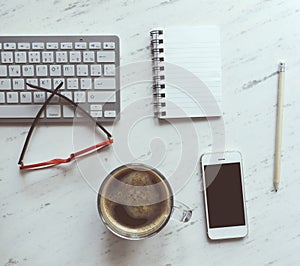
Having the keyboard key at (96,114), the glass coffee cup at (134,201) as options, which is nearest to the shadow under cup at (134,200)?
the glass coffee cup at (134,201)

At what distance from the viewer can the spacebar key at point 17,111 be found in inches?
32.5

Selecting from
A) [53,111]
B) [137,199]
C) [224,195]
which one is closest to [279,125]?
[224,195]

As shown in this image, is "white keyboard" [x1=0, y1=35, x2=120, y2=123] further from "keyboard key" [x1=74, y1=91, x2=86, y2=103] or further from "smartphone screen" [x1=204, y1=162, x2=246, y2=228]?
"smartphone screen" [x1=204, y1=162, x2=246, y2=228]

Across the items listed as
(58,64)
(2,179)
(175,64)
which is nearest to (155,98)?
(175,64)

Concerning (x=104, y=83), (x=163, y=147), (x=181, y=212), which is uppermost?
(x=104, y=83)

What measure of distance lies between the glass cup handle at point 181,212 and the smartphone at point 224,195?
4 cm

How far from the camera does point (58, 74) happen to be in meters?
0.83

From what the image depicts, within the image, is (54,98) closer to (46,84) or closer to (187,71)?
(46,84)

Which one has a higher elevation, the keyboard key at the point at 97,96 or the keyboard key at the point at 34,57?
the keyboard key at the point at 34,57

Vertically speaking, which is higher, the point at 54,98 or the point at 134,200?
the point at 54,98

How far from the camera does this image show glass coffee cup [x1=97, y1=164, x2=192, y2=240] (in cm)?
A: 78

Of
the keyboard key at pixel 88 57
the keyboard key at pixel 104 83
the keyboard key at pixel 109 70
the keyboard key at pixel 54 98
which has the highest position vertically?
the keyboard key at pixel 88 57

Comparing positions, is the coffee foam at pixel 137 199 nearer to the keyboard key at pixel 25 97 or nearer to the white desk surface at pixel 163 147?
the white desk surface at pixel 163 147

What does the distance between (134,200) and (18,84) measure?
0.26m
